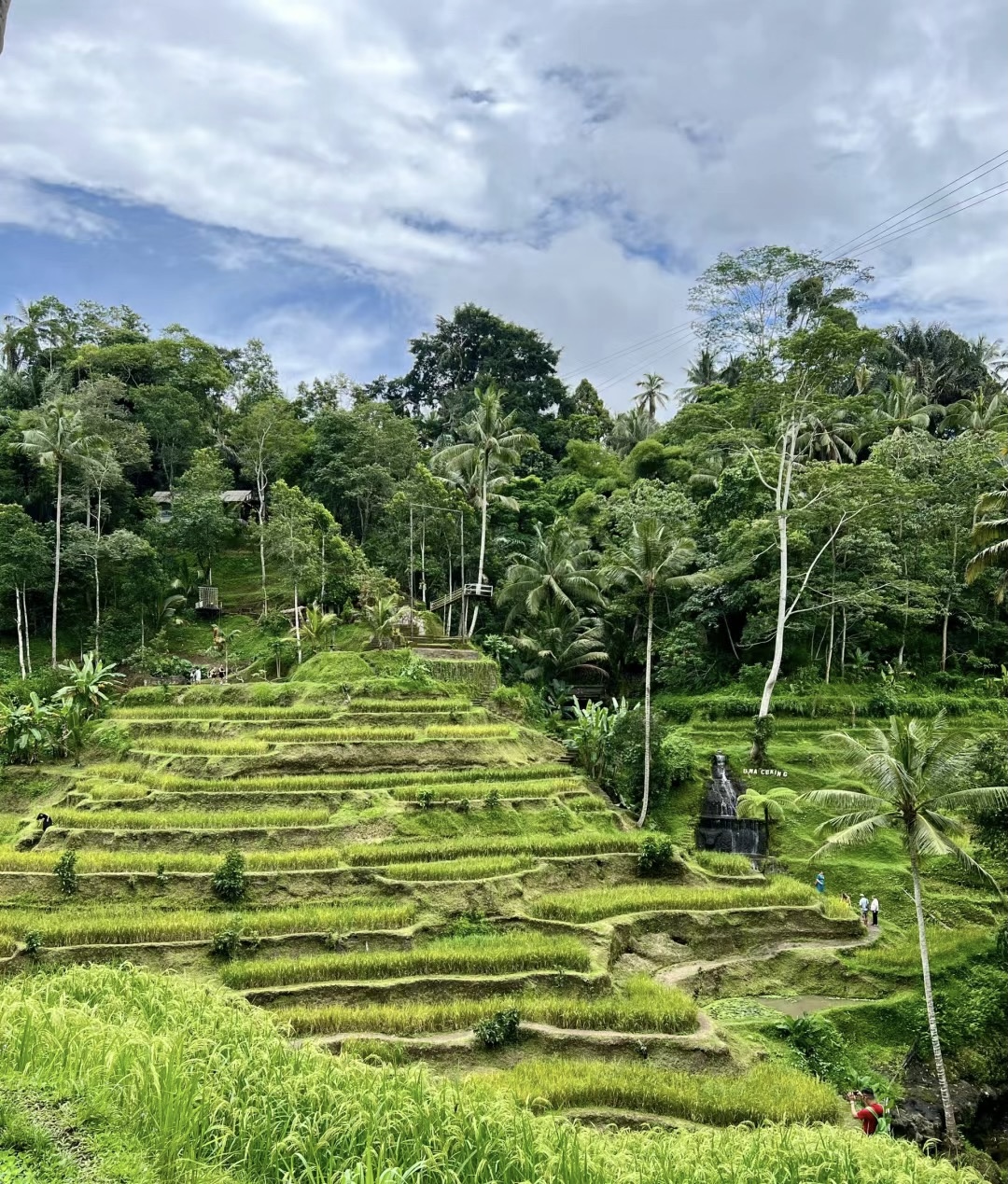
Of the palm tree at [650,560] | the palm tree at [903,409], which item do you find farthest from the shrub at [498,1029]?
the palm tree at [903,409]

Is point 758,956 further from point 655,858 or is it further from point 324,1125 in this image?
point 324,1125

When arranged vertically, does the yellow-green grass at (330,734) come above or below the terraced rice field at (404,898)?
above

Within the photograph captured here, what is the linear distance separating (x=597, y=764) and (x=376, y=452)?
892 inches

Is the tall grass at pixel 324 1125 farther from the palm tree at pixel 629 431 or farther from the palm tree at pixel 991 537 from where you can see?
the palm tree at pixel 629 431

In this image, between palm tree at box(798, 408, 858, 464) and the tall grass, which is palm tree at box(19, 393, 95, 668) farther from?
palm tree at box(798, 408, 858, 464)

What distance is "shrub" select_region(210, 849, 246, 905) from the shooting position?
48.9 ft

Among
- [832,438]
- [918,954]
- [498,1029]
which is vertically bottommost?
[918,954]

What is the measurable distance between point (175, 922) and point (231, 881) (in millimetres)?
1579

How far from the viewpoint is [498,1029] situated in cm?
1124

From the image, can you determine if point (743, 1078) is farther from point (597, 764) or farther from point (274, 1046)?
point (597, 764)

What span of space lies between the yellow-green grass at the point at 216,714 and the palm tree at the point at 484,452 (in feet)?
45.2

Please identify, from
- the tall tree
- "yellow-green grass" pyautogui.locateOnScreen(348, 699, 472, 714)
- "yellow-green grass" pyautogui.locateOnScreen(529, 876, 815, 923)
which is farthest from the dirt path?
the tall tree

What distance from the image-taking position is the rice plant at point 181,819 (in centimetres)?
1666

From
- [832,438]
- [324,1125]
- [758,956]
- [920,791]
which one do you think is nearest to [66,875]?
[324,1125]
